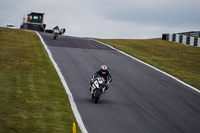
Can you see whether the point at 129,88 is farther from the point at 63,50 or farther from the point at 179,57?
the point at 179,57

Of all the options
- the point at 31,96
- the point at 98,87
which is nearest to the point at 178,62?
the point at 98,87

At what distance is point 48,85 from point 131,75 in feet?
20.6

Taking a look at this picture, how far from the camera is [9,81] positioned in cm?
1686

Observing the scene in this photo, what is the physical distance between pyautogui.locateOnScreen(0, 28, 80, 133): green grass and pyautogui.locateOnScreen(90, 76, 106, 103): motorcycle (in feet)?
3.91

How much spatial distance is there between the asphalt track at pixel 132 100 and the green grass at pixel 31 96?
74 cm

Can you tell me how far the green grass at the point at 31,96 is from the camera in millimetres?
11023

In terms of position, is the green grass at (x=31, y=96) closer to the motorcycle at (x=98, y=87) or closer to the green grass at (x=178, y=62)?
the motorcycle at (x=98, y=87)

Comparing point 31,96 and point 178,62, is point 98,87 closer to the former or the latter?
point 31,96

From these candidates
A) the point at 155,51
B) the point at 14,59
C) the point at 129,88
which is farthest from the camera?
the point at 155,51

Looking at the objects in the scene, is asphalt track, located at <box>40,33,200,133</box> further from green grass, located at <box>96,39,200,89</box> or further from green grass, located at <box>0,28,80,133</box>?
green grass, located at <box>96,39,200,89</box>

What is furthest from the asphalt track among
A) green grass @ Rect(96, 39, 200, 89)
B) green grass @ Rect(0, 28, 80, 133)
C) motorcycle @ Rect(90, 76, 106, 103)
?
green grass @ Rect(96, 39, 200, 89)

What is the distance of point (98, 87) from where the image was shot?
14750 mm

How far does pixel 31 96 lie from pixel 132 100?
438 cm

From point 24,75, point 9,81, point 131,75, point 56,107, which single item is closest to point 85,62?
point 131,75
